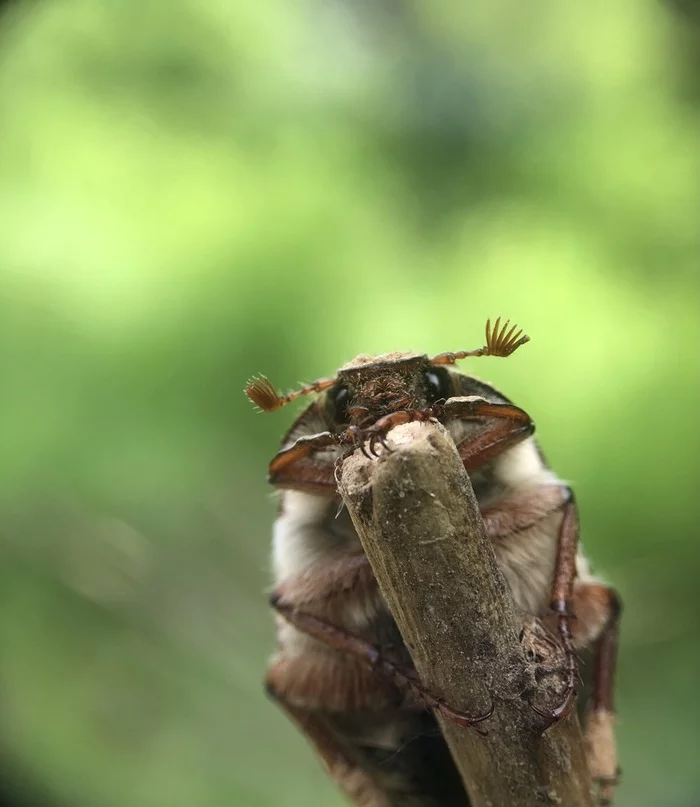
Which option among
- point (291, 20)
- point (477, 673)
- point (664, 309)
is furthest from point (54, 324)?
point (477, 673)

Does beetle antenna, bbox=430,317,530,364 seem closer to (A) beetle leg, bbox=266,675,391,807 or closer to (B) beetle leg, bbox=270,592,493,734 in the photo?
(B) beetle leg, bbox=270,592,493,734

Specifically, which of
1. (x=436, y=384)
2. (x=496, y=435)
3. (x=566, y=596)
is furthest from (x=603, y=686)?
(x=436, y=384)

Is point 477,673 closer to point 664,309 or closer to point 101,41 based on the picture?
point 664,309

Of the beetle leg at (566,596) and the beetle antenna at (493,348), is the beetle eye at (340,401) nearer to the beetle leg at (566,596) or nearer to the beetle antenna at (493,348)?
the beetle antenna at (493,348)

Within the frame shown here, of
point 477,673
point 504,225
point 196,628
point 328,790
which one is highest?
point 504,225

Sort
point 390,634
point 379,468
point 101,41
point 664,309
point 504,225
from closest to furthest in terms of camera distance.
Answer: point 379,468 < point 390,634 < point 664,309 < point 504,225 < point 101,41

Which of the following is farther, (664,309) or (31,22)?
(31,22)

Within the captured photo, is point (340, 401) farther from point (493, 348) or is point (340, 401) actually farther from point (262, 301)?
point (262, 301)
